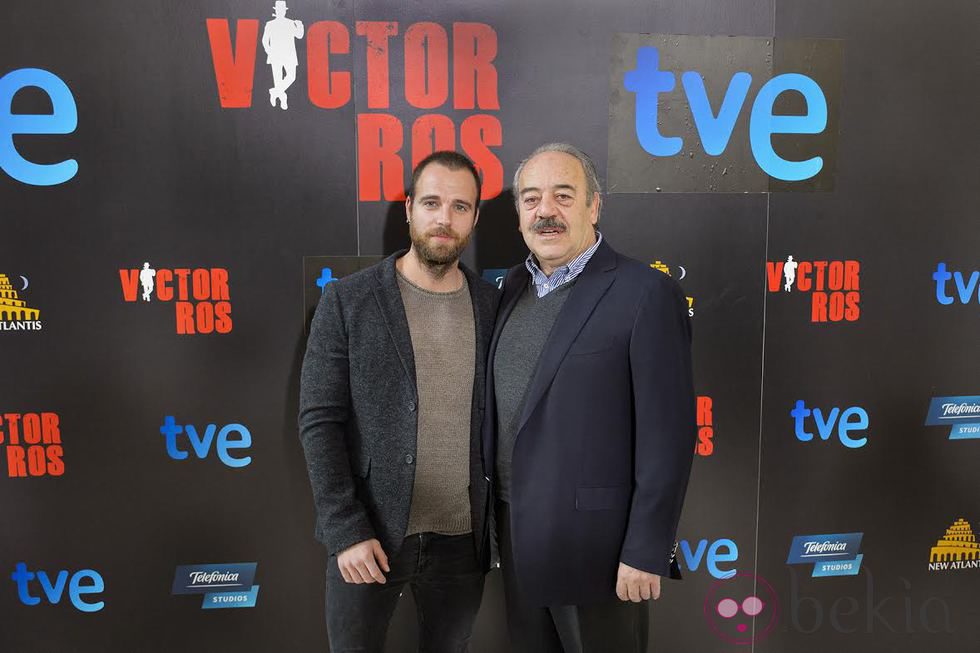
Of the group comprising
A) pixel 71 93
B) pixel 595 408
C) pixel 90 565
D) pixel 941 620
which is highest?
pixel 71 93

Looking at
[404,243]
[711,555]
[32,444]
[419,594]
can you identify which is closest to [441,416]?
[419,594]

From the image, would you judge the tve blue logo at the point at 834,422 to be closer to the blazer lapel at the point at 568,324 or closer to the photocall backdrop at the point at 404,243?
the photocall backdrop at the point at 404,243

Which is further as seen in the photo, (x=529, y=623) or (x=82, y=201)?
(x=82, y=201)

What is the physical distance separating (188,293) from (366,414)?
0.89 metres

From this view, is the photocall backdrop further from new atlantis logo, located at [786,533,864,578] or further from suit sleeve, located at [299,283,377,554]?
suit sleeve, located at [299,283,377,554]

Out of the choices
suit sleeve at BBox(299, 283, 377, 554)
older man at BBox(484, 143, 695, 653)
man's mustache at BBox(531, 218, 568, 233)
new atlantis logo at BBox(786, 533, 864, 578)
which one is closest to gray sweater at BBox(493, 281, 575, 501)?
older man at BBox(484, 143, 695, 653)

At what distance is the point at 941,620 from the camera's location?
2.60 m

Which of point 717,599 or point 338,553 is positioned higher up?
point 338,553

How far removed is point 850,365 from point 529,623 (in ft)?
4.98

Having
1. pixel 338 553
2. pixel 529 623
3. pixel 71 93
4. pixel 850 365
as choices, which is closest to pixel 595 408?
pixel 529 623

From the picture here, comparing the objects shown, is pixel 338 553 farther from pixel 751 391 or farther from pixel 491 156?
pixel 751 391

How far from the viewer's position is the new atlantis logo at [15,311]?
2.15 m

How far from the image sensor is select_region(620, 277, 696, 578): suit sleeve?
58.4 inches

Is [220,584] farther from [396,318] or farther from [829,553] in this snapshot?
[829,553]
